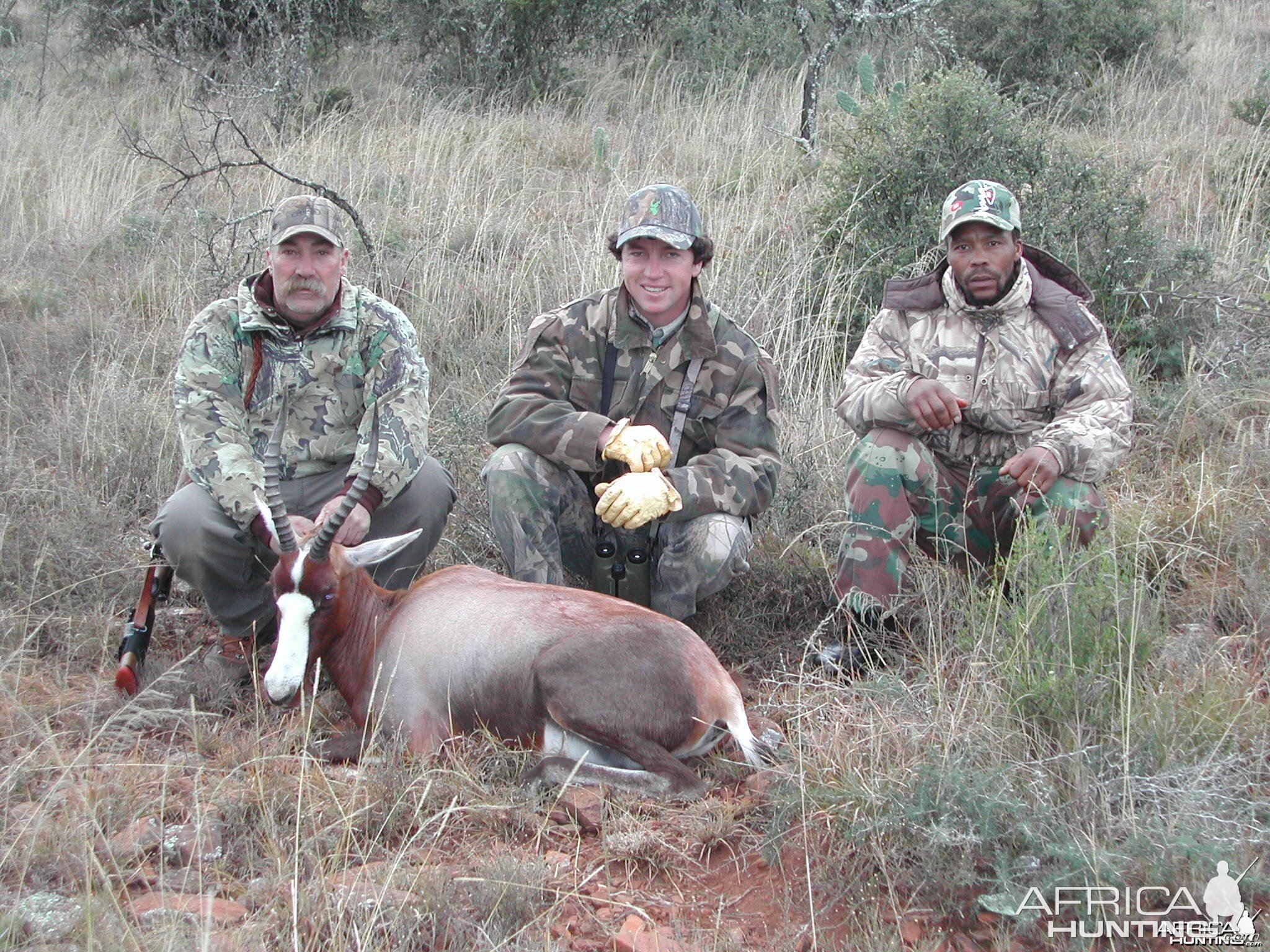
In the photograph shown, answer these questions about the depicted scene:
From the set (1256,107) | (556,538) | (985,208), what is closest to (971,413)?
(985,208)

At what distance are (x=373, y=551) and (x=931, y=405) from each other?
94.7 inches

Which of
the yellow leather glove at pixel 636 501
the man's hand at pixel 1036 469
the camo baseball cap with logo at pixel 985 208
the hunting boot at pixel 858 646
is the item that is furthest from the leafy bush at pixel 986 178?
the yellow leather glove at pixel 636 501

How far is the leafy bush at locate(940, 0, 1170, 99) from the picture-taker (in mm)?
11445

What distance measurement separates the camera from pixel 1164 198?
862cm

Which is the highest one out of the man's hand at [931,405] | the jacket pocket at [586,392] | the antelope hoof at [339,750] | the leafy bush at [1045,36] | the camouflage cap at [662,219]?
the leafy bush at [1045,36]

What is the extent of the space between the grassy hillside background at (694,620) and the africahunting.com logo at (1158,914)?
0.16 ft

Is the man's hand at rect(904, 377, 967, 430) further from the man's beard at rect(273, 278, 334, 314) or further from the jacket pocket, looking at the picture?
the man's beard at rect(273, 278, 334, 314)

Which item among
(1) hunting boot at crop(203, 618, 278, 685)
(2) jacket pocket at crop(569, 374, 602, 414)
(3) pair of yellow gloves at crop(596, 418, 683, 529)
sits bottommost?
(1) hunting boot at crop(203, 618, 278, 685)

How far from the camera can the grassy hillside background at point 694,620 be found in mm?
3166

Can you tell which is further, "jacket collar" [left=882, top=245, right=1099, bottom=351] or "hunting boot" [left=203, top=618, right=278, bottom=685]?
"jacket collar" [left=882, top=245, right=1099, bottom=351]

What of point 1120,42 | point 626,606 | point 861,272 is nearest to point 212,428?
point 626,606

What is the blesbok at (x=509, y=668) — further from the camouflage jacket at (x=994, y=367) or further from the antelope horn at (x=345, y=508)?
the camouflage jacket at (x=994, y=367)

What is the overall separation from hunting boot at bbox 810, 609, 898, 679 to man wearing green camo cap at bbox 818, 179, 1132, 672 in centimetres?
1

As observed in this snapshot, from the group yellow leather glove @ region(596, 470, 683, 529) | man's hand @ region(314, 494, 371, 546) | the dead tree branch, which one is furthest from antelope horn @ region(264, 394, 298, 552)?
the dead tree branch
